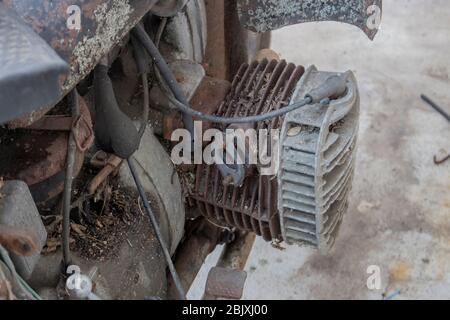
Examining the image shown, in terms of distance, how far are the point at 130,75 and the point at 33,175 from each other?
0.47 m

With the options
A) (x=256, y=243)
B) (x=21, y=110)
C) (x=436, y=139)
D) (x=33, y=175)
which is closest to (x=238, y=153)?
(x=33, y=175)

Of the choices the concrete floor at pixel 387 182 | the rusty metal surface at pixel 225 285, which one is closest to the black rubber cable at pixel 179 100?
the rusty metal surface at pixel 225 285

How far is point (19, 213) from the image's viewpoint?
36.9 inches

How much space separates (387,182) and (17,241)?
78.5 inches

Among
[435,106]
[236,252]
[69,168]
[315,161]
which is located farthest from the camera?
[435,106]

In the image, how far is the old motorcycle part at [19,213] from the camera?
0.91m

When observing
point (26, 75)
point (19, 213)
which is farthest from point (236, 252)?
point (26, 75)

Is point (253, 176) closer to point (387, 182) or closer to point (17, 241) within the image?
point (17, 241)

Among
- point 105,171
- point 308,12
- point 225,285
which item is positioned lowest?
point 225,285

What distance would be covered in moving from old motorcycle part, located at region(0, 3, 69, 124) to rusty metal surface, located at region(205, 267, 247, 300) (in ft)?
1.86

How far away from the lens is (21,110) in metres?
0.73

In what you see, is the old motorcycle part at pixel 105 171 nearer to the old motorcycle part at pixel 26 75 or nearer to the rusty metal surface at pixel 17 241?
the rusty metal surface at pixel 17 241

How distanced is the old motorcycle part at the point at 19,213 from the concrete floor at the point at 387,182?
4.62 ft

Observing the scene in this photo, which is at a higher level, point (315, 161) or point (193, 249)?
point (315, 161)
